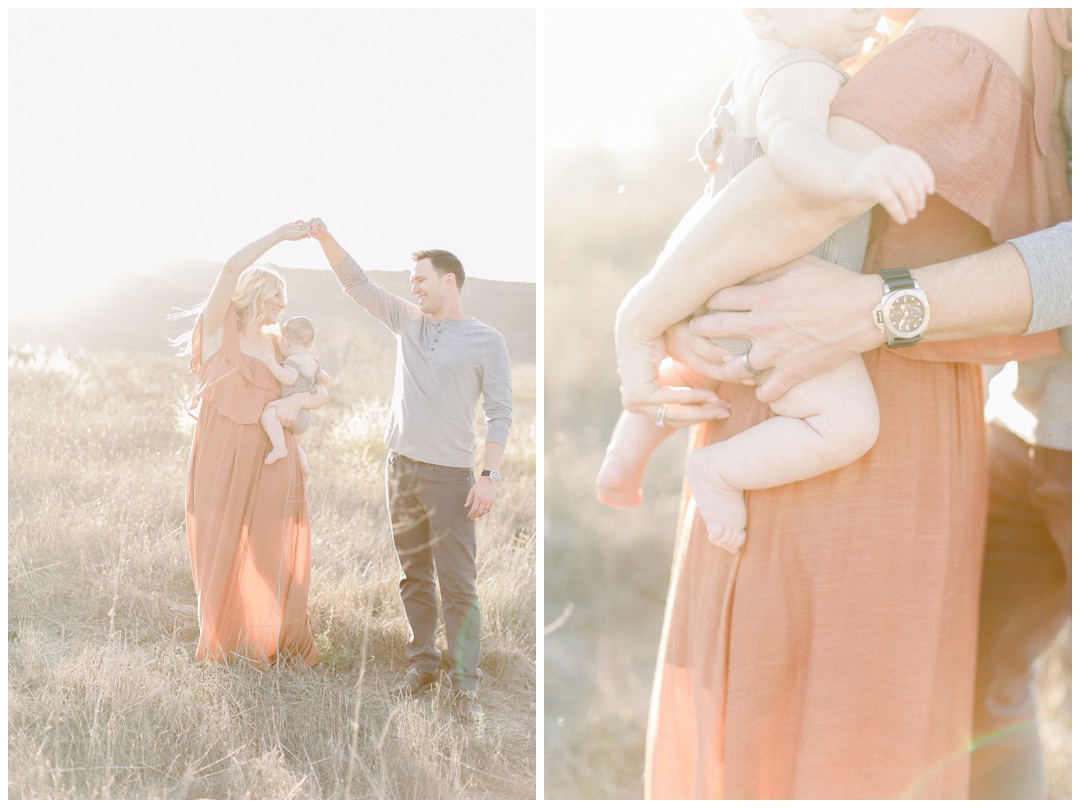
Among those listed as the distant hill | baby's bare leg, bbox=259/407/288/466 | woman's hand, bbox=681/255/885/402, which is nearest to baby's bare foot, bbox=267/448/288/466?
baby's bare leg, bbox=259/407/288/466

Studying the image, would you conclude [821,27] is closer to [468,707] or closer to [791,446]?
[791,446]

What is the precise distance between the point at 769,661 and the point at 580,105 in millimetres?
1816

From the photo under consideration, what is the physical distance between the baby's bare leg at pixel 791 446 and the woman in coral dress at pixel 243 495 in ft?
4.58

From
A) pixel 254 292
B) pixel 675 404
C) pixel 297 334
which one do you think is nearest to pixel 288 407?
pixel 297 334

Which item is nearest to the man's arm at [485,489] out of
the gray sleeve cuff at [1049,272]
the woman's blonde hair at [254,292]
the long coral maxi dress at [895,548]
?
the woman's blonde hair at [254,292]

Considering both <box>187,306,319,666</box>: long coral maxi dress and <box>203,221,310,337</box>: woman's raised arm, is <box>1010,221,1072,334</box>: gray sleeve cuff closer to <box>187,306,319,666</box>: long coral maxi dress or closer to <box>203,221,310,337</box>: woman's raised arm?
<box>203,221,310,337</box>: woman's raised arm

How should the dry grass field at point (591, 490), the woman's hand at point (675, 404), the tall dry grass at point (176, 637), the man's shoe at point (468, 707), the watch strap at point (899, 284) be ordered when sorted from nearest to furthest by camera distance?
the watch strap at point (899, 284) < the woman's hand at point (675, 404) < the tall dry grass at point (176, 637) < the man's shoe at point (468, 707) < the dry grass field at point (591, 490)

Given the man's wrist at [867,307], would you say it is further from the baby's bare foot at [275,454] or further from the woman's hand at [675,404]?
the baby's bare foot at [275,454]

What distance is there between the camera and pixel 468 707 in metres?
2.56

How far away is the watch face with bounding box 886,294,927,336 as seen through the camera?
1532mm

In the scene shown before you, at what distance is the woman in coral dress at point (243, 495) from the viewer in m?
2.58

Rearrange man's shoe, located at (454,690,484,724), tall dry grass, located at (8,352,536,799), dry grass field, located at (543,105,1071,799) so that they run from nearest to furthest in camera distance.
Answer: tall dry grass, located at (8,352,536,799)
man's shoe, located at (454,690,484,724)
dry grass field, located at (543,105,1071,799)

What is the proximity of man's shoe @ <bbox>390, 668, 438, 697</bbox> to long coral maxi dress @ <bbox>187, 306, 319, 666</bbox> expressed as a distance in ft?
0.89

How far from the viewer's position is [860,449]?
1627 mm
